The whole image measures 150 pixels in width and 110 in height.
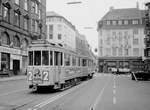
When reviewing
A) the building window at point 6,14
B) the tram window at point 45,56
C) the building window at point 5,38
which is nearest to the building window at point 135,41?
the building window at point 6,14

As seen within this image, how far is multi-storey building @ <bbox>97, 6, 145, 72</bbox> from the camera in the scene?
69.4 m

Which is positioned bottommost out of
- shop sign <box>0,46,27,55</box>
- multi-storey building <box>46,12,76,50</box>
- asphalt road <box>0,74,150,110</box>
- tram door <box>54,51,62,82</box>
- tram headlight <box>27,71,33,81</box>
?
asphalt road <box>0,74,150,110</box>

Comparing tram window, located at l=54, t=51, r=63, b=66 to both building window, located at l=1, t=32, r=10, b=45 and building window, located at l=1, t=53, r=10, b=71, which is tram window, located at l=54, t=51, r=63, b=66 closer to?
building window, located at l=1, t=53, r=10, b=71

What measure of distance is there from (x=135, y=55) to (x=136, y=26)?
8.70m

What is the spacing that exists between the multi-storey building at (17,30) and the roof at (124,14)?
98.6 ft

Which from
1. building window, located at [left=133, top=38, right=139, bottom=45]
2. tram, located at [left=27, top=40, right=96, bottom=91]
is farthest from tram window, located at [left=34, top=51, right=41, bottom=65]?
building window, located at [left=133, top=38, right=139, bottom=45]

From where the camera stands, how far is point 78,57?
75.8ft

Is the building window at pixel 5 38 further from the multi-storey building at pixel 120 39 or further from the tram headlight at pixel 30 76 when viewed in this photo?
the multi-storey building at pixel 120 39

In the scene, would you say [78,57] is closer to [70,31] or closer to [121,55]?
[121,55]

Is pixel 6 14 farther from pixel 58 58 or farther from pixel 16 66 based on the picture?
pixel 58 58

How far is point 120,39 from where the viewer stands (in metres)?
72.1

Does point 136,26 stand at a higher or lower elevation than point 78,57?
higher

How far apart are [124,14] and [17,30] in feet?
141

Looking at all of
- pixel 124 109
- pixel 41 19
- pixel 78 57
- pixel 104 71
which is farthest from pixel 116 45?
pixel 124 109
